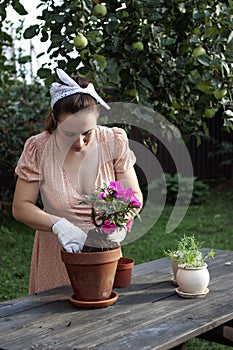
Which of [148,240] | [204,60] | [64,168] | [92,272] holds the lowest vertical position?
[148,240]

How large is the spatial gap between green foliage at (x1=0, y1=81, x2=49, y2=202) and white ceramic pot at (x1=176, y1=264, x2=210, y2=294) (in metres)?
3.97

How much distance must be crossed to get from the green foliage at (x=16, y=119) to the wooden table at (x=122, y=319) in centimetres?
381

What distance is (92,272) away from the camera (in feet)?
6.09

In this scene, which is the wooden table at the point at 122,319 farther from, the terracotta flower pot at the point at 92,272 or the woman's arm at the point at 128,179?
the woman's arm at the point at 128,179

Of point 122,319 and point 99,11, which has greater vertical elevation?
point 99,11

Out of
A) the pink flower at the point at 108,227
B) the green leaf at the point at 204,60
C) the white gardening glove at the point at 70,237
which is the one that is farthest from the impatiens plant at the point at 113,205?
the green leaf at the point at 204,60

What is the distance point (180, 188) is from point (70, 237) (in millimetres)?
5161

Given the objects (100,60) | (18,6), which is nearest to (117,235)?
(100,60)

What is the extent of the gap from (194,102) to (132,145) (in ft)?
6.16

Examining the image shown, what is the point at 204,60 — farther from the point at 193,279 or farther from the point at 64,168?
the point at 193,279

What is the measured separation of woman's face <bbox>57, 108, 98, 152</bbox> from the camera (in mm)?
A: 2176

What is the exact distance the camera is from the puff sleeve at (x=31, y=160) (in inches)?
89.4

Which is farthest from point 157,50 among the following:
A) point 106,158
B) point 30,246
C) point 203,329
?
point 30,246

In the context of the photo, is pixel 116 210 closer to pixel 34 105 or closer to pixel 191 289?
pixel 191 289
